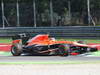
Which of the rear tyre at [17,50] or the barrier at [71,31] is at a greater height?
the barrier at [71,31]

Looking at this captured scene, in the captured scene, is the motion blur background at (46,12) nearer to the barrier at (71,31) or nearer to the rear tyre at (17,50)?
the barrier at (71,31)

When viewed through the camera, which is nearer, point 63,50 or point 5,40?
point 63,50

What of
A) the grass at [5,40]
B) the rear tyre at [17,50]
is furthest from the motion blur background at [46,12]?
the rear tyre at [17,50]

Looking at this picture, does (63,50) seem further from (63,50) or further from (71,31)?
(71,31)

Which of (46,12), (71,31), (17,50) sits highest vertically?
(46,12)

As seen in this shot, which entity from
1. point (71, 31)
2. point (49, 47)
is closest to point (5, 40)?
point (71, 31)

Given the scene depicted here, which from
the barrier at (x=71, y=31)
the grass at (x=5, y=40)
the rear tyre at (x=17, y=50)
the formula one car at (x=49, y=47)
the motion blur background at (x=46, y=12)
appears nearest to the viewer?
the formula one car at (x=49, y=47)

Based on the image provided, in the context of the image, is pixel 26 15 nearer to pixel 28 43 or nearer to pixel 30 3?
pixel 30 3

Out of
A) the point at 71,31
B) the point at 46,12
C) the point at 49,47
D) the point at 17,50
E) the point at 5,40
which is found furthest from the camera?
the point at 46,12

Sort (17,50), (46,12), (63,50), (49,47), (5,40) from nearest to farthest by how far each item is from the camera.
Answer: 1. (63,50)
2. (49,47)
3. (17,50)
4. (5,40)
5. (46,12)

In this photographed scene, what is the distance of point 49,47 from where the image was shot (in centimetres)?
1227

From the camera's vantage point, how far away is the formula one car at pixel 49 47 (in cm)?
1205
